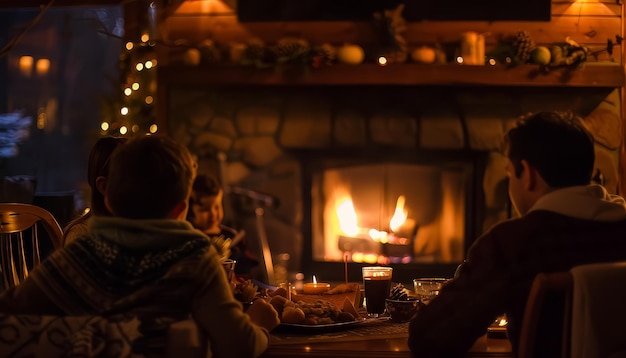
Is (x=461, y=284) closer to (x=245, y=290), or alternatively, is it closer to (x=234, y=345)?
(x=234, y=345)

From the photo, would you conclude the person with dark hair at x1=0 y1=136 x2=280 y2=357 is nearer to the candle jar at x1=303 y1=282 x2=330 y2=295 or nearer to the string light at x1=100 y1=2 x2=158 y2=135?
the candle jar at x1=303 y1=282 x2=330 y2=295

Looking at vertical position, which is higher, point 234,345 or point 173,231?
point 173,231

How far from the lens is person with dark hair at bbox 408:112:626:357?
1.60 meters

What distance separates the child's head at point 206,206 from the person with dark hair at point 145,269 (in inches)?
92.9

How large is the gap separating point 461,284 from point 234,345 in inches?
16.4

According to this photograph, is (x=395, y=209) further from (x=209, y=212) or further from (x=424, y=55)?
(x=209, y=212)

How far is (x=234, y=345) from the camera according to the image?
1526 mm

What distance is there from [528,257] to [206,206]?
2.57 meters

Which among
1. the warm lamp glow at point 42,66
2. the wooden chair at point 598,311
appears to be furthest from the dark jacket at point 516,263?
the warm lamp glow at point 42,66

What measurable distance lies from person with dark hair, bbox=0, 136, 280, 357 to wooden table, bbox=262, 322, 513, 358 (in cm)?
13

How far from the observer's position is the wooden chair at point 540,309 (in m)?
1.42

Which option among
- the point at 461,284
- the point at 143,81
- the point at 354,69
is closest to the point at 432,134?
the point at 354,69

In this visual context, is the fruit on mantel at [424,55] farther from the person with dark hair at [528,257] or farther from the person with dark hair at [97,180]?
the person with dark hair at [528,257]

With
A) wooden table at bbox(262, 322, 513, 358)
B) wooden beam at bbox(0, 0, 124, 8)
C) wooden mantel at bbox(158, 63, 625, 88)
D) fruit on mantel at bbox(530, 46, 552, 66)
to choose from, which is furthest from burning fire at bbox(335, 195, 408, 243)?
wooden table at bbox(262, 322, 513, 358)
